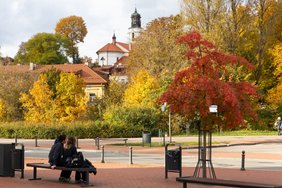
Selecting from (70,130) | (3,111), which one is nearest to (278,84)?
(70,130)

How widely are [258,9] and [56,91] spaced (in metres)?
26.5

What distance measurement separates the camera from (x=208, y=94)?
1647cm

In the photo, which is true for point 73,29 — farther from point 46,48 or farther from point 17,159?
point 17,159

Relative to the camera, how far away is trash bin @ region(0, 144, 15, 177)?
694 inches

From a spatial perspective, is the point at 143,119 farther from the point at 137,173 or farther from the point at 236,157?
the point at 137,173

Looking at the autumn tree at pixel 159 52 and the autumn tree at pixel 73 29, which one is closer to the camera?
the autumn tree at pixel 159 52

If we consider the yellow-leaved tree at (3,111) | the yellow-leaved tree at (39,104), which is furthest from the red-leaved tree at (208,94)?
the yellow-leaved tree at (3,111)

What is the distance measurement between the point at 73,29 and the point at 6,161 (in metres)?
Answer: 117

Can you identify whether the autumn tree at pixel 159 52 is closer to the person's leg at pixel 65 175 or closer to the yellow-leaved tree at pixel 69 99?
the yellow-leaved tree at pixel 69 99

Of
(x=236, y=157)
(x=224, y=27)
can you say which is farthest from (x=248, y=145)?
(x=224, y=27)

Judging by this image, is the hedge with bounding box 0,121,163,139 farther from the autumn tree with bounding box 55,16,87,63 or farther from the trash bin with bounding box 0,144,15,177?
the autumn tree with bounding box 55,16,87,63

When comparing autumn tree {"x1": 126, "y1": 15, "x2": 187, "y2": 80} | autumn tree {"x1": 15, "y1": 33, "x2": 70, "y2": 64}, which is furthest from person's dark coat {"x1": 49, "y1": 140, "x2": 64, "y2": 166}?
autumn tree {"x1": 15, "y1": 33, "x2": 70, "y2": 64}

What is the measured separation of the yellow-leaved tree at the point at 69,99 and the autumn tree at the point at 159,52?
296 inches

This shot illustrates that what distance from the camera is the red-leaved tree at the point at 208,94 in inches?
651
